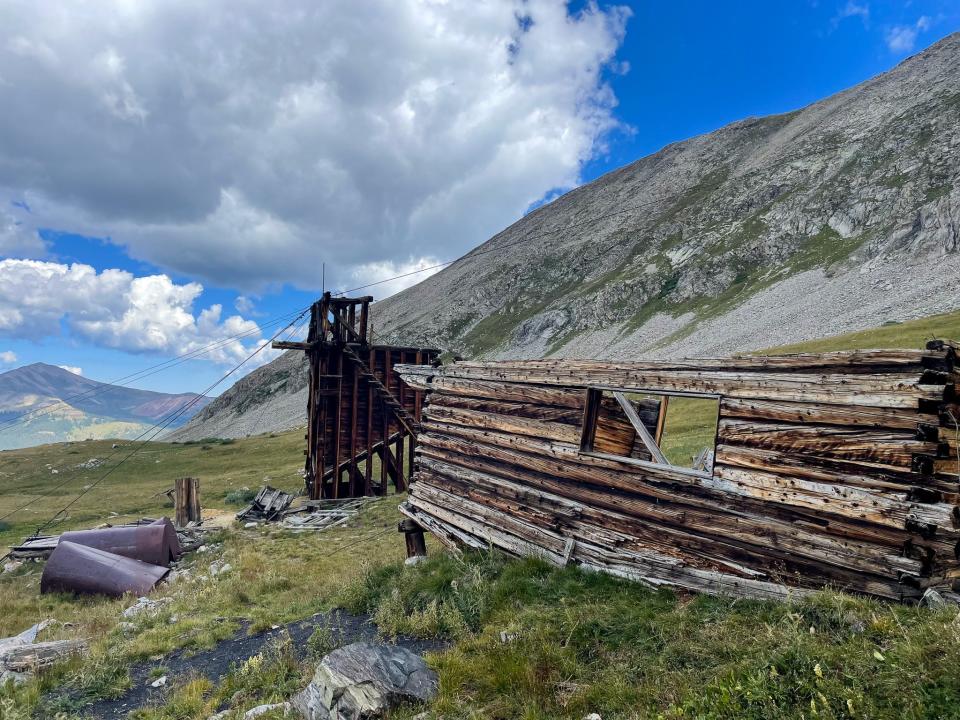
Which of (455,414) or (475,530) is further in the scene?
(455,414)

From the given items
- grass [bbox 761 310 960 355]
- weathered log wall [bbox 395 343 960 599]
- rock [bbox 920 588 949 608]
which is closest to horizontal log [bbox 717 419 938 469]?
weathered log wall [bbox 395 343 960 599]

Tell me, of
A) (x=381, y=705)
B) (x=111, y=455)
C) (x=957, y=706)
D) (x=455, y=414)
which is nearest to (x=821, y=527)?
(x=957, y=706)

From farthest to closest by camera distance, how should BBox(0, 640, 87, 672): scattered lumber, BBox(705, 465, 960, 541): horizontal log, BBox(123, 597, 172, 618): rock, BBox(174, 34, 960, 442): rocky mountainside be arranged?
BBox(174, 34, 960, 442): rocky mountainside
BBox(123, 597, 172, 618): rock
BBox(0, 640, 87, 672): scattered lumber
BBox(705, 465, 960, 541): horizontal log

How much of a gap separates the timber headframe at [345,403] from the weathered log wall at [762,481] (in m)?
15.0

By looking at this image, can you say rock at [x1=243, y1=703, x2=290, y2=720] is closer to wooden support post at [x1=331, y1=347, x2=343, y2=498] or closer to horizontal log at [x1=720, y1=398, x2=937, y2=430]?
horizontal log at [x1=720, y1=398, x2=937, y2=430]

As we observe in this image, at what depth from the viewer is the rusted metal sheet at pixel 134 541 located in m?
15.8

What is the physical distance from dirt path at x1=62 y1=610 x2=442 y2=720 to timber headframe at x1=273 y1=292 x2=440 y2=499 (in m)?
14.3

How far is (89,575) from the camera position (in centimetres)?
1395

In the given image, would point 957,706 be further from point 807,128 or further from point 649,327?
point 807,128

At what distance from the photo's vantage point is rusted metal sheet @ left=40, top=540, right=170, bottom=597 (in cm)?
1380

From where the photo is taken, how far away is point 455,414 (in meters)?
11.8

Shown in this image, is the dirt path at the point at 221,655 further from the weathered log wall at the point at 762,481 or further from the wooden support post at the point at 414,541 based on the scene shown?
the wooden support post at the point at 414,541

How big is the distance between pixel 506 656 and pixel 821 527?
3.84m

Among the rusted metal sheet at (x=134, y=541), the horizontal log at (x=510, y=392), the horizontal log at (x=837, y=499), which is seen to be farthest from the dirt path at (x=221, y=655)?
the rusted metal sheet at (x=134, y=541)
